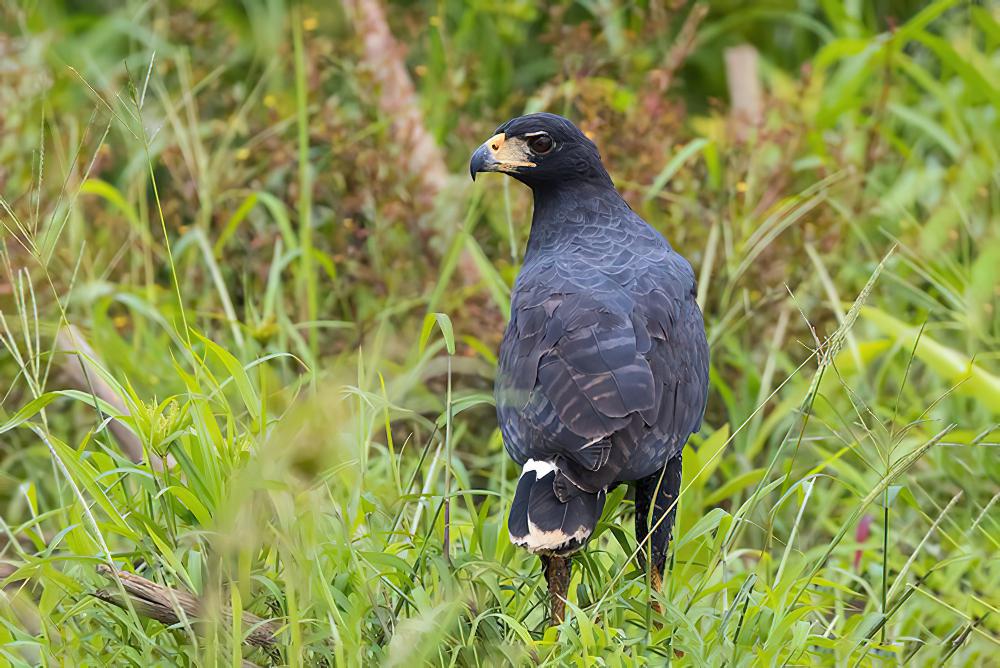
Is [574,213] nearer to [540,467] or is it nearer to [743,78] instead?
[540,467]

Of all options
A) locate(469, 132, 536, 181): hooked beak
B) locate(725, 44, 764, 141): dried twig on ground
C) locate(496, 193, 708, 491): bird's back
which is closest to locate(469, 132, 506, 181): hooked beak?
locate(469, 132, 536, 181): hooked beak

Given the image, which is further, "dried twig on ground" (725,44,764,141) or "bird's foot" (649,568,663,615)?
"dried twig on ground" (725,44,764,141)

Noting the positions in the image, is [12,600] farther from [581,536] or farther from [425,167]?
[425,167]

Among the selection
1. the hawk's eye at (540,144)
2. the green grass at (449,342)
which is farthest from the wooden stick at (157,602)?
the hawk's eye at (540,144)

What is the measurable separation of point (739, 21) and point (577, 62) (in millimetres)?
2018

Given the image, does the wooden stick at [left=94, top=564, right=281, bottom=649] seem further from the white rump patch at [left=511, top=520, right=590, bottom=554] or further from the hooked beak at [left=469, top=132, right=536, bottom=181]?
the hooked beak at [left=469, top=132, right=536, bottom=181]

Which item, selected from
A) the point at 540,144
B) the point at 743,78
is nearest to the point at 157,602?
the point at 540,144

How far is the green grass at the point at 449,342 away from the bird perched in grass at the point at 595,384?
0.46ft

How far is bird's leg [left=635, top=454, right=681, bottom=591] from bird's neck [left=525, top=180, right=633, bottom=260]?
2.33 ft

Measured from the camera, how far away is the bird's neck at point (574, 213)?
346 centimetres

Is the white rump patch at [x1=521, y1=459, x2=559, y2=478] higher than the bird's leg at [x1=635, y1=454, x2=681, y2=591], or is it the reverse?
the white rump patch at [x1=521, y1=459, x2=559, y2=478]

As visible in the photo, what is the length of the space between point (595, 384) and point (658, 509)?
45 centimetres

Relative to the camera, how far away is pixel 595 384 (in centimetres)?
279

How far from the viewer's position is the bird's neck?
346cm
